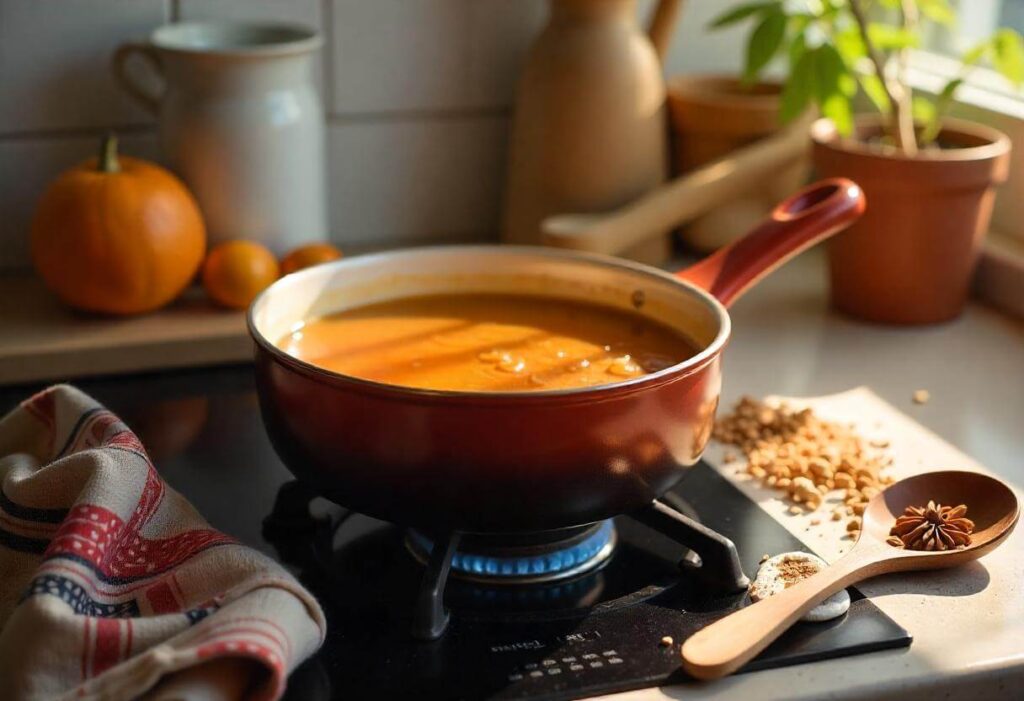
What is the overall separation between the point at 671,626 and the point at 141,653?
11.6 inches

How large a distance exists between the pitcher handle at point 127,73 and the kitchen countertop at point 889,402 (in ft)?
0.90

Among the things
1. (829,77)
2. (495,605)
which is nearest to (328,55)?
(829,77)

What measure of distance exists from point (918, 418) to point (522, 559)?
0.41 meters

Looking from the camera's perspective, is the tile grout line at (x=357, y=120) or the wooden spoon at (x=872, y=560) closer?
the wooden spoon at (x=872, y=560)

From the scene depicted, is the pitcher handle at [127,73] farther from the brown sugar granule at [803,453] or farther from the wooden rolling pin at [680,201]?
the brown sugar granule at [803,453]

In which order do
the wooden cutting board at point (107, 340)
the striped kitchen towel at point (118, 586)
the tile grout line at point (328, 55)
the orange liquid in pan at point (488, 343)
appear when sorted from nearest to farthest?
the striped kitchen towel at point (118, 586), the orange liquid in pan at point (488, 343), the wooden cutting board at point (107, 340), the tile grout line at point (328, 55)

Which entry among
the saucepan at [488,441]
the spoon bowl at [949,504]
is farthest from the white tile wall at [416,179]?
the spoon bowl at [949,504]

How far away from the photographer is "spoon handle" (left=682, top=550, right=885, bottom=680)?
683 millimetres

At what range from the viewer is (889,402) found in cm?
108

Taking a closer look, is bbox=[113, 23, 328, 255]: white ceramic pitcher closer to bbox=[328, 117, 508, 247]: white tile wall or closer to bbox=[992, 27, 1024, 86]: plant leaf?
bbox=[328, 117, 508, 247]: white tile wall

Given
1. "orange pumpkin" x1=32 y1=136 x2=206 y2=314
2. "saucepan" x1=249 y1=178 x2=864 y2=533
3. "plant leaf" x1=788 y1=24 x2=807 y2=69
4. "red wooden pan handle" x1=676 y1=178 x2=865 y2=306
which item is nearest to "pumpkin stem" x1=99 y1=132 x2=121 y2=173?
"orange pumpkin" x1=32 y1=136 x2=206 y2=314

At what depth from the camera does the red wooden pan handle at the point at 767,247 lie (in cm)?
94

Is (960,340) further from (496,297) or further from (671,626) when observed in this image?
(671,626)

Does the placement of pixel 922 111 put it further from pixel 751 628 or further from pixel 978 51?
pixel 751 628
